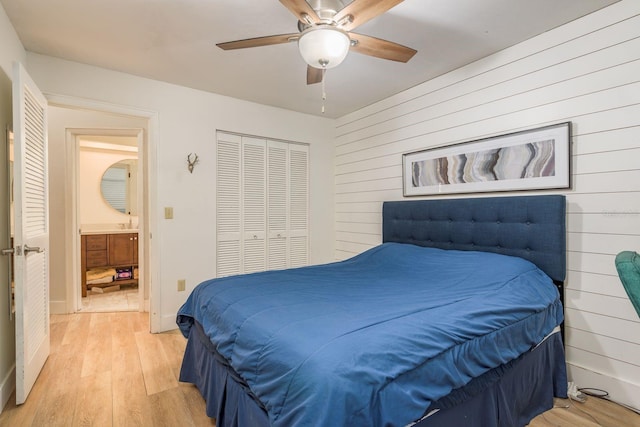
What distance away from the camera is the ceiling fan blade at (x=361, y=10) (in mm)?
1562

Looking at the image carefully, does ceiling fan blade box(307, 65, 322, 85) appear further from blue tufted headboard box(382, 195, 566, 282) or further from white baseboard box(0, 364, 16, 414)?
white baseboard box(0, 364, 16, 414)

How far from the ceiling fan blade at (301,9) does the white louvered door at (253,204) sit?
7.24 ft

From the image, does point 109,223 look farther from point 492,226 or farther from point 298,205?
point 492,226

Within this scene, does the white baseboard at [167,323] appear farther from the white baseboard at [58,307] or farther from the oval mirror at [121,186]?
the oval mirror at [121,186]

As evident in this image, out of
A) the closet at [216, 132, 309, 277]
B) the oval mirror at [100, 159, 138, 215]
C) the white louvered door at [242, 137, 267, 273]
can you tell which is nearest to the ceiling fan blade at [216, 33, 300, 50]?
the closet at [216, 132, 309, 277]

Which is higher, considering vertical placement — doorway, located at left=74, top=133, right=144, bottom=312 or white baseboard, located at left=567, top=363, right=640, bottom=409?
doorway, located at left=74, top=133, right=144, bottom=312

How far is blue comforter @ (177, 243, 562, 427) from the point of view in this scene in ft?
3.57

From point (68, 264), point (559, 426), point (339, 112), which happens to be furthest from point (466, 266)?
point (68, 264)

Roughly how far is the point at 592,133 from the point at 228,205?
3.16 meters

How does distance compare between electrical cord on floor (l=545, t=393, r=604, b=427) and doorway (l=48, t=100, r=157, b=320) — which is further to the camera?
doorway (l=48, t=100, r=157, b=320)

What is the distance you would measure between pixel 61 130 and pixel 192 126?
168cm

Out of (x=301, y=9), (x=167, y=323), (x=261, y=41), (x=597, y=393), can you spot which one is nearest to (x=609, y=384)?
(x=597, y=393)

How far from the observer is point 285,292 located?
189cm

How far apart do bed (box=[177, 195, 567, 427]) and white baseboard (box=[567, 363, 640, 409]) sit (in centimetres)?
24
